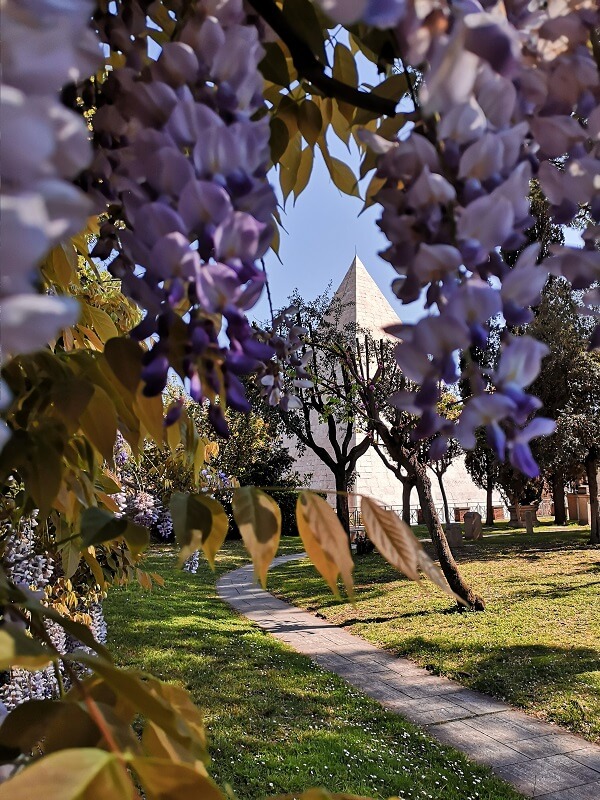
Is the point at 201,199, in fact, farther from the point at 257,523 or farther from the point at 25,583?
the point at 25,583

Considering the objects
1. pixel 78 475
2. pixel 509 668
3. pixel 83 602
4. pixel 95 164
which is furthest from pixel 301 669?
pixel 95 164

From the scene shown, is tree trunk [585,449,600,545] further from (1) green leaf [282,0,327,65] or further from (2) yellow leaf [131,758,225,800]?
(2) yellow leaf [131,758,225,800]

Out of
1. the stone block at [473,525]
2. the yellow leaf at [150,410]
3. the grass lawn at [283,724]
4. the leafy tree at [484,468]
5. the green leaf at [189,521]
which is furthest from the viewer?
the leafy tree at [484,468]

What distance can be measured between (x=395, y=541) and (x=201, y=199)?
371mm

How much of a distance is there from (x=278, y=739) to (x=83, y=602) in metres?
1.90

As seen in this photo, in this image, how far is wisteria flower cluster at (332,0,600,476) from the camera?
41 cm

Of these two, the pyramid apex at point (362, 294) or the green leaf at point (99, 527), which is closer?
the green leaf at point (99, 527)

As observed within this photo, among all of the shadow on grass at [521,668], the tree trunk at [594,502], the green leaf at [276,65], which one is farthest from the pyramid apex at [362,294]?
the green leaf at [276,65]

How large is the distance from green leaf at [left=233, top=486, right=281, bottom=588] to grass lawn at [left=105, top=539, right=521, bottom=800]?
4.41 metres

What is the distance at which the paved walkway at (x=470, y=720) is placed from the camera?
469 centimetres

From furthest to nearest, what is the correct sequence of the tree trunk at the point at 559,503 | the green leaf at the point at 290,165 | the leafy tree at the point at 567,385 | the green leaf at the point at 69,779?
the tree trunk at the point at 559,503 < the leafy tree at the point at 567,385 < the green leaf at the point at 290,165 < the green leaf at the point at 69,779

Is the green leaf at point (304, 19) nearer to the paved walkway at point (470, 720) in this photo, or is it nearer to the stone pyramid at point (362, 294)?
the paved walkway at point (470, 720)

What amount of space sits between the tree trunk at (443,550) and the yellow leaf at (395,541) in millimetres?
9526

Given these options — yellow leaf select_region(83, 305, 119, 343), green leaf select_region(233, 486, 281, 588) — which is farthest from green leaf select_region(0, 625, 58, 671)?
yellow leaf select_region(83, 305, 119, 343)
